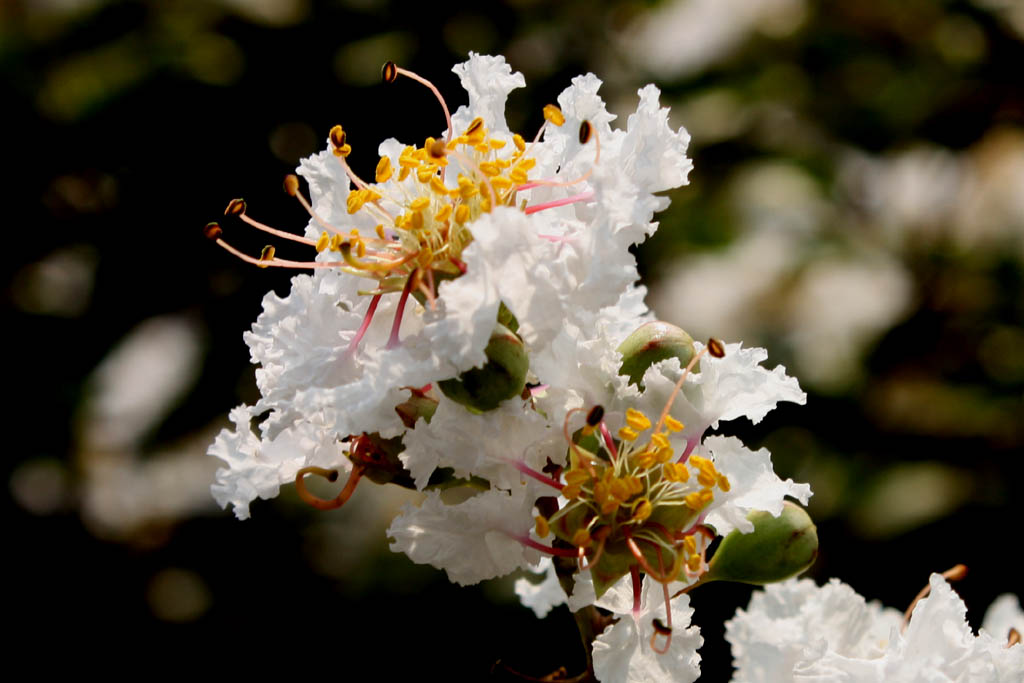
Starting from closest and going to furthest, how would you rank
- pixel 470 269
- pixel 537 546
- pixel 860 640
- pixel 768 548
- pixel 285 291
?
1. pixel 470 269
2. pixel 537 546
3. pixel 768 548
4. pixel 860 640
5. pixel 285 291

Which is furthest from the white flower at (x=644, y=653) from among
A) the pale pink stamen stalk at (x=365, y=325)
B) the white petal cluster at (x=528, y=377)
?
the pale pink stamen stalk at (x=365, y=325)

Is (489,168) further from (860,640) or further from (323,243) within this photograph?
(860,640)

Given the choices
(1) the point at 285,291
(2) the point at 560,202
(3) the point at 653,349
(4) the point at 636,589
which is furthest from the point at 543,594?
(1) the point at 285,291

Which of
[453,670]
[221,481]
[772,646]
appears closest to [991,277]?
[453,670]

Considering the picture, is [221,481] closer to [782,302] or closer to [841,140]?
[782,302]

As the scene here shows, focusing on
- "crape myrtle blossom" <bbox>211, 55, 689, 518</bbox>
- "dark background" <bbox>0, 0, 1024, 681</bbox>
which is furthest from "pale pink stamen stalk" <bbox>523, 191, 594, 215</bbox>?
"dark background" <bbox>0, 0, 1024, 681</bbox>

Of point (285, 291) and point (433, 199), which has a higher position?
point (285, 291)
